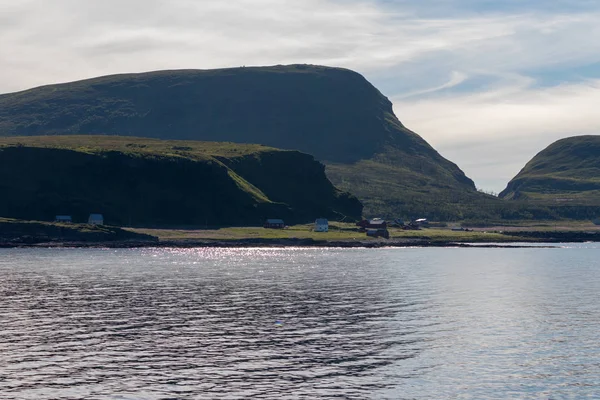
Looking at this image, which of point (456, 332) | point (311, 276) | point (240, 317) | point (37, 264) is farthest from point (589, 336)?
point (37, 264)

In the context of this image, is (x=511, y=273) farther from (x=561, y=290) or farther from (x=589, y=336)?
(x=589, y=336)

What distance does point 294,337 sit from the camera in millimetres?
66938

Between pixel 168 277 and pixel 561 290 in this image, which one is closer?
pixel 561 290

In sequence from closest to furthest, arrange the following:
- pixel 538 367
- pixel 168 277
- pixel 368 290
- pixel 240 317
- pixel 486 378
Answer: pixel 486 378 → pixel 538 367 → pixel 240 317 → pixel 368 290 → pixel 168 277

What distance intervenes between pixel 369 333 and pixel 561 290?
55.2 meters

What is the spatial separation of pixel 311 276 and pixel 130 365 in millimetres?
78048

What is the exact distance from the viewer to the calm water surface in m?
49.2

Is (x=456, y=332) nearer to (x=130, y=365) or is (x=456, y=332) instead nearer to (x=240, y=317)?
(x=240, y=317)

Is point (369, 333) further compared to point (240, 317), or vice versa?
point (240, 317)

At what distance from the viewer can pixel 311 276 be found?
13138 centimetres

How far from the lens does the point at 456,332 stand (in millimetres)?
70500

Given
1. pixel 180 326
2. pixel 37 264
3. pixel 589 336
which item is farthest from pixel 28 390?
pixel 37 264

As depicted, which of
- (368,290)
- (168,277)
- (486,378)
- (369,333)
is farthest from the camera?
(168,277)

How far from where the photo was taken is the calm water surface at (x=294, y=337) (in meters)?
49.2
